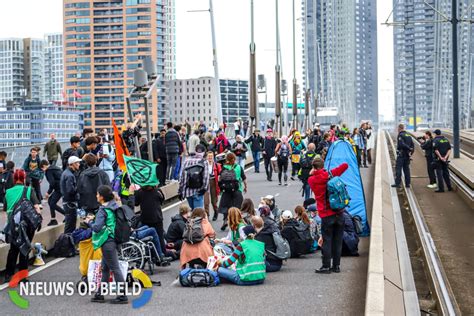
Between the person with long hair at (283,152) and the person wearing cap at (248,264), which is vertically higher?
the person with long hair at (283,152)

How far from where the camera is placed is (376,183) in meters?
25.0

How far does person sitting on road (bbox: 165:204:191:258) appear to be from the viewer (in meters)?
14.5

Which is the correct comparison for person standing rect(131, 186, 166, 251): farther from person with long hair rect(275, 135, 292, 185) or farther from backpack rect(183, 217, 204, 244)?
person with long hair rect(275, 135, 292, 185)

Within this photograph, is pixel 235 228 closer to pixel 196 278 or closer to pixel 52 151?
pixel 196 278

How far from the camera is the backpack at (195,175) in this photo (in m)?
17.5

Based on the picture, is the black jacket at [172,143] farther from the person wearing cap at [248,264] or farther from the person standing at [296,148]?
the person wearing cap at [248,264]

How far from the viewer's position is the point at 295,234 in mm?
14867

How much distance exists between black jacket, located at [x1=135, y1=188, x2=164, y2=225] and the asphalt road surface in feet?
2.51

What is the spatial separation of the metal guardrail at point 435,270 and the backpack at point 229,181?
155 inches

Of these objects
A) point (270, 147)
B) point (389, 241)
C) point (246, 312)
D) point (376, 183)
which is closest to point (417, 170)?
point (270, 147)

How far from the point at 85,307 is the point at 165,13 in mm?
168254

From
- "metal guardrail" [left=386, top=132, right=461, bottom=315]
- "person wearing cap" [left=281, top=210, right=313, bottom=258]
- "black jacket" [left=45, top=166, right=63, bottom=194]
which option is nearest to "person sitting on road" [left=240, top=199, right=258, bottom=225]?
"person wearing cap" [left=281, top=210, right=313, bottom=258]

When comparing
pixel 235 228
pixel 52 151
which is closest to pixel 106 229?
pixel 235 228

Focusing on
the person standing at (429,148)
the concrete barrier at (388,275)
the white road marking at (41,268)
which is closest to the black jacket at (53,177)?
the white road marking at (41,268)
